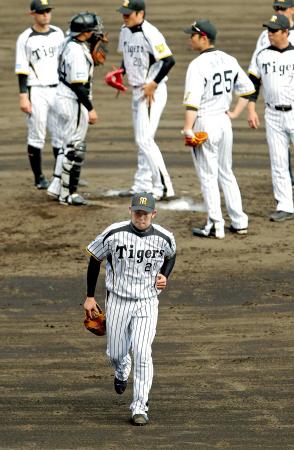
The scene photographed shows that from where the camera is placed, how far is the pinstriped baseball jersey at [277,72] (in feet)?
49.5

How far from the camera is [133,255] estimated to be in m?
9.93

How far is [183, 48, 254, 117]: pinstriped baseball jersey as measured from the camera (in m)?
14.2

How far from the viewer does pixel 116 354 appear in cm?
1023

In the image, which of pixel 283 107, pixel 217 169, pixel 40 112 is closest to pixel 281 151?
pixel 283 107

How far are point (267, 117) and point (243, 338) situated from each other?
4.26 metres

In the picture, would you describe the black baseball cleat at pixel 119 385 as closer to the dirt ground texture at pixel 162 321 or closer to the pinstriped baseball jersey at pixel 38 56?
the dirt ground texture at pixel 162 321

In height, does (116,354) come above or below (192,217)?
above

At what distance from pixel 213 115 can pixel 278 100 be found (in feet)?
3.71

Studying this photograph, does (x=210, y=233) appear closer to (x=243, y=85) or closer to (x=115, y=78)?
(x=243, y=85)

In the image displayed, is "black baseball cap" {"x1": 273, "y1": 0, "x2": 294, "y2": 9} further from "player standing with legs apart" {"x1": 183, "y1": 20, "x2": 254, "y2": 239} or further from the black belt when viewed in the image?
"player standing with legs apart" {"x1": 183, "y1": 20, "x2": 254, "y2": 239}

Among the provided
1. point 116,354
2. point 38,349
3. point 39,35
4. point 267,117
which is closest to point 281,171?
point 267,117

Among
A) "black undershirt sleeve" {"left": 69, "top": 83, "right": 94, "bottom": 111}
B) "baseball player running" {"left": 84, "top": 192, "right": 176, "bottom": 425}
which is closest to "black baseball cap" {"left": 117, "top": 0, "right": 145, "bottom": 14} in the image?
"black undershirt sleeve" {"left": 69, "top": 83, "right": 94, "bottom": 111}

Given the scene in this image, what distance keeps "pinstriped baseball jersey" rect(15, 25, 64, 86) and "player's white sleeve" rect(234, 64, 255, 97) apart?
2.73m

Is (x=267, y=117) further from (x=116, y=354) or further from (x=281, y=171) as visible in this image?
(x=116, y=354)
